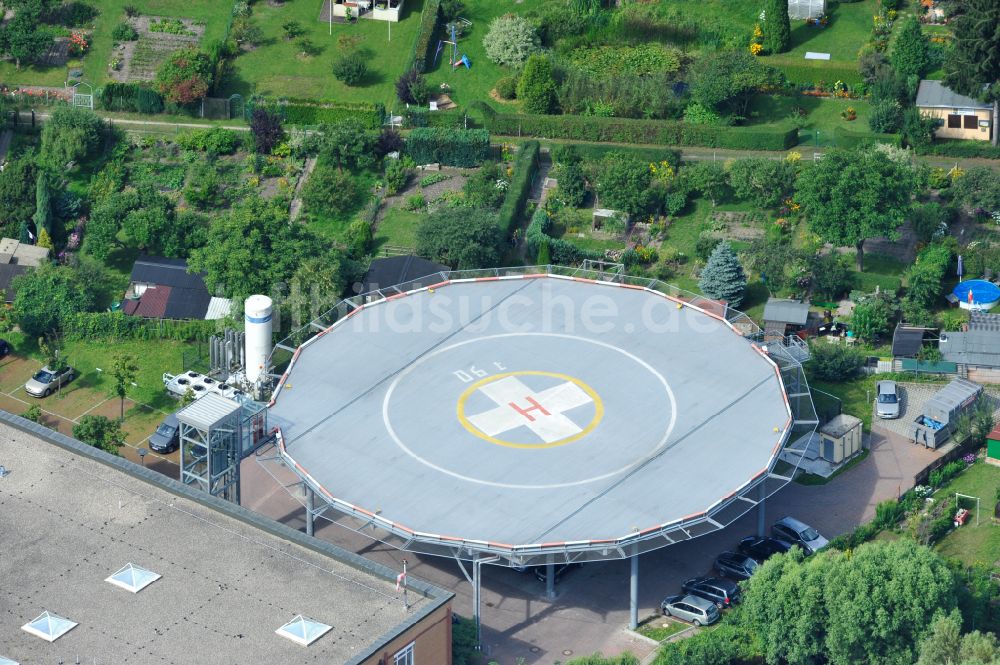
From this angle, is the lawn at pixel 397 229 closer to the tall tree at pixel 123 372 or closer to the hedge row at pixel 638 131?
the hedge row at pixel 638 131

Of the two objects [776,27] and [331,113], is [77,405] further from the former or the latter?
[776,27]

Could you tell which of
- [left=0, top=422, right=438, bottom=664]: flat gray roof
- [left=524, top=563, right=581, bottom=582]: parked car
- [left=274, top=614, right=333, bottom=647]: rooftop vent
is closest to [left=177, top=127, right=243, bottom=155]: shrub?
[left=0, top=422, right=438, bottom=664]: flat gray roof

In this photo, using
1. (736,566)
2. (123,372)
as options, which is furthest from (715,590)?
(123,372)

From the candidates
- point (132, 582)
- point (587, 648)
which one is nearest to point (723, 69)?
point (587, 648)

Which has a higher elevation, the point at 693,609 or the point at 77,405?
the point at 77,405

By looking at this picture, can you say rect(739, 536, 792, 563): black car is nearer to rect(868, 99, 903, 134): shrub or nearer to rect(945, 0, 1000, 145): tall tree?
rect(868, 99, 903, 134): shrub

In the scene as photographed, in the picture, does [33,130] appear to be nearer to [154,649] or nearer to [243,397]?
[243,397]
